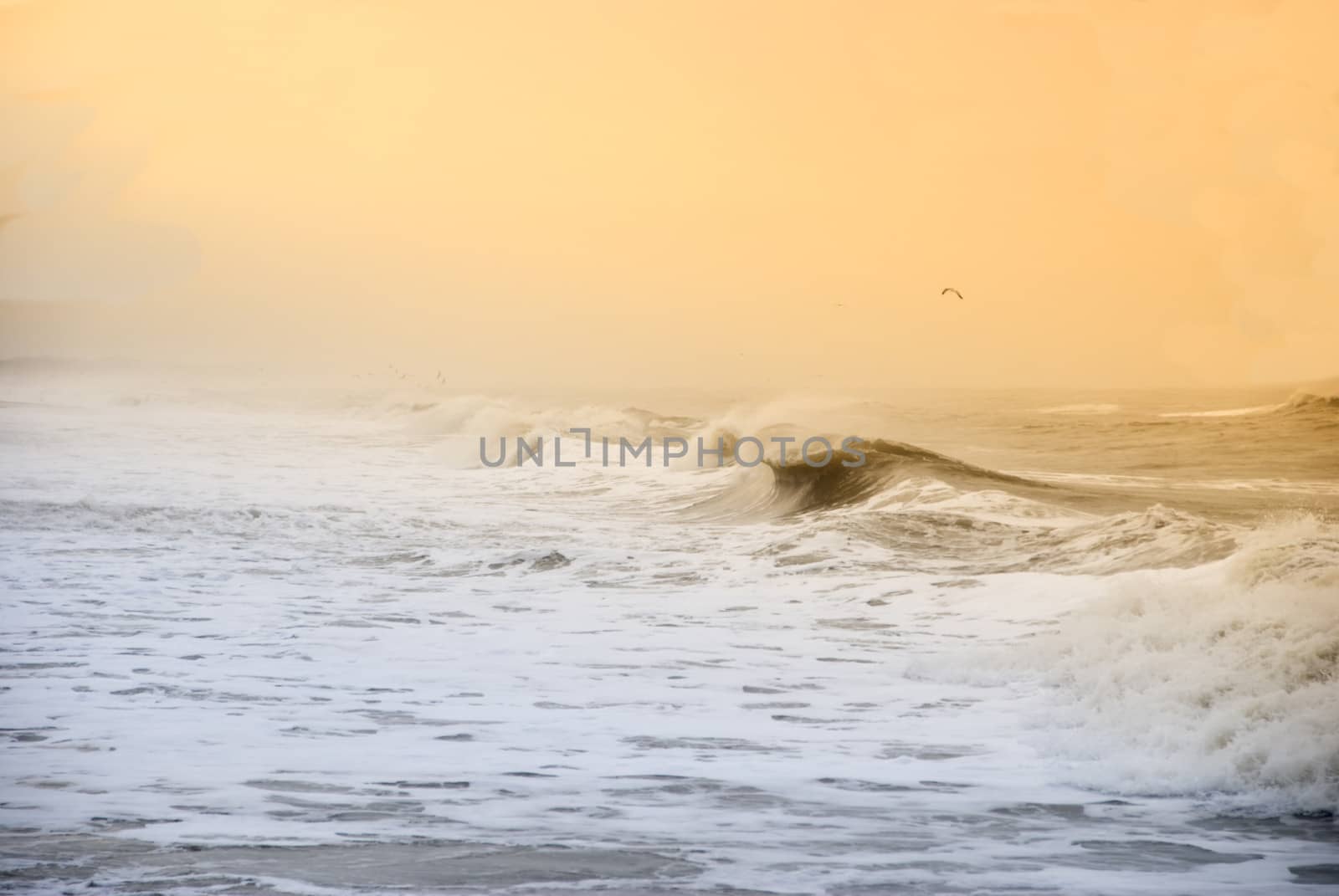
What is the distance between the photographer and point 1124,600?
378 cm

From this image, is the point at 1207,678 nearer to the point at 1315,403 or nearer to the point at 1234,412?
the point at 1315,403

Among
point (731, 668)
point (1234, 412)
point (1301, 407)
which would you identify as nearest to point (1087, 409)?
point (1234, 412)

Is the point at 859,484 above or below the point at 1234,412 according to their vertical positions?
below

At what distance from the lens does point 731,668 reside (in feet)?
11.2

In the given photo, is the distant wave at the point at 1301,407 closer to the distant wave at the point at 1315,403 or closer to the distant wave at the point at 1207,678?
the distant wave at the point at 1315,403

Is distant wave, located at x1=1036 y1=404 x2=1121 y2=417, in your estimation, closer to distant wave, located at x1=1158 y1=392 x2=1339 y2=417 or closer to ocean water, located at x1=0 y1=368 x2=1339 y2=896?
ocean water, located at x1=0 y1=368 x2=1339 y2=896

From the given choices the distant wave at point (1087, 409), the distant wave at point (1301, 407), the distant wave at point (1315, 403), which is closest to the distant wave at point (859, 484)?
the distant wave at point (1087, 409)

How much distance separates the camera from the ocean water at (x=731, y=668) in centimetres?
201

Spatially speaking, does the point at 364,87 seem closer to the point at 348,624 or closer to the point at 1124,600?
the point at 348,624

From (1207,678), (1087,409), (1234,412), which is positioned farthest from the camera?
(1087,409)

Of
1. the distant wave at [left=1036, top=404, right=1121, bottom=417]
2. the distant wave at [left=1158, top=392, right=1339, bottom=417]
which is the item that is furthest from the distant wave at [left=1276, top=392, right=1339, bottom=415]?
the distant wave at [left=1036, top=404, right=1121, bottom=417]

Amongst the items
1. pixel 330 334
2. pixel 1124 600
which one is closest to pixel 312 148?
pixel 330 334

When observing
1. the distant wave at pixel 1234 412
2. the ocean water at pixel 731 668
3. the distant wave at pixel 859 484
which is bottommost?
the ocean water at pixel 731 668

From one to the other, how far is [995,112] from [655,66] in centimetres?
181
